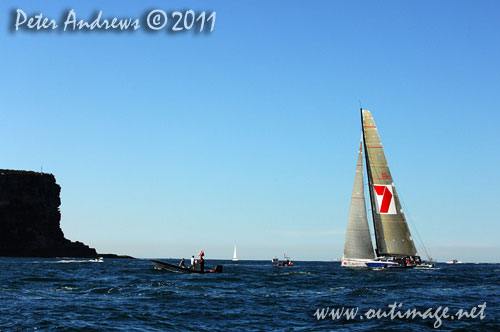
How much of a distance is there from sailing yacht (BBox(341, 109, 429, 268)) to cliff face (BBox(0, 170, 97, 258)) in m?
139

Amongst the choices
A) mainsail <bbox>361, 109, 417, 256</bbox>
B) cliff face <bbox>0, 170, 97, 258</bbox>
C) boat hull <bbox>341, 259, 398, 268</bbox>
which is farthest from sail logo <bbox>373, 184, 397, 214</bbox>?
cliff face <bbox>0, 170, 97, 258</bbox>

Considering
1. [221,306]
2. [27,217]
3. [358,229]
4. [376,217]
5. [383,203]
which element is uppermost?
[27,217]

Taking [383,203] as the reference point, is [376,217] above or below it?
below

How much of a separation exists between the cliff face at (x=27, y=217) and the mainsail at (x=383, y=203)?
14065 cm

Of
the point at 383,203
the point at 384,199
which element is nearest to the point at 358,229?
the point at 383,203

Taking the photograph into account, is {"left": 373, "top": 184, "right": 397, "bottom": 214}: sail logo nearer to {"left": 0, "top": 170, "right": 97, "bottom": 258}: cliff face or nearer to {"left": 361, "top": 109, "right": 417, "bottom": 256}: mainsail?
{"left": 361, "top": 109, "right": 417, "bottom": 256}: mainsail

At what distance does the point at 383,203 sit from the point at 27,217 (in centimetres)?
14491

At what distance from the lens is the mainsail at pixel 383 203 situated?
258 ft

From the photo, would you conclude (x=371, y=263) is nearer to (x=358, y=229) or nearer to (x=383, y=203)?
(x=358, y=229)

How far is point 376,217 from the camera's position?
79.1 m

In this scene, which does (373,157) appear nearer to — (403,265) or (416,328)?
(403,265)

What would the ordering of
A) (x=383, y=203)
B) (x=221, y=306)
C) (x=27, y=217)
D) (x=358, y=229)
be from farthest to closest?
(x=27, y=217)
(x=383, y=203)
(x=358, y=229)
(x=221, y=306)

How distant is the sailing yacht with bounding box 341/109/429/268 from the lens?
77.8m

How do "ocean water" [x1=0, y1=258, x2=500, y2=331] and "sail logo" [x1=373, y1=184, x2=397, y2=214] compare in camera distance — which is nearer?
"ocean water" [x1=0, y1=258, x2=500, y2=331]
